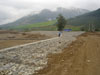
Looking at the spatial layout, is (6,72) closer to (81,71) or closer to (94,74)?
(81,71)

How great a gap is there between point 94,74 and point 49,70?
1.86 metres

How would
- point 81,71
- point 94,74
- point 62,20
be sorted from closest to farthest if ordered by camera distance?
1. point 94,74
2. point 81,71
3. point 62,20

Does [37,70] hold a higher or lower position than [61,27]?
lower

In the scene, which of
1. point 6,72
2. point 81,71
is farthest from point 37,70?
point 81,71

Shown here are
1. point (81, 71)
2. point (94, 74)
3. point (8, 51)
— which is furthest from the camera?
point (8, 51)

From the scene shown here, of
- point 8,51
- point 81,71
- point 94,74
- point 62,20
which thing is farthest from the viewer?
point 62,20

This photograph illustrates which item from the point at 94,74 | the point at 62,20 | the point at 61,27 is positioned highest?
the point at 62,20

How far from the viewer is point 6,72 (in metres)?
4.40

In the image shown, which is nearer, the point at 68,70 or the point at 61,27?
the point at 68,70

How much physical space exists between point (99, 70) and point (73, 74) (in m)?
1.23

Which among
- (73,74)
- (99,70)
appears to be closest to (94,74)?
(99,70)

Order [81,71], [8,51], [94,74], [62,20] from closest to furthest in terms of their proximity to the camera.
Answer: [94,74]
[81,71]
[8,51]
[62,20]

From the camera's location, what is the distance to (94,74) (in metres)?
4.17

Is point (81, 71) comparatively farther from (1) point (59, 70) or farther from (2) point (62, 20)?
(2) point (62, 20)
